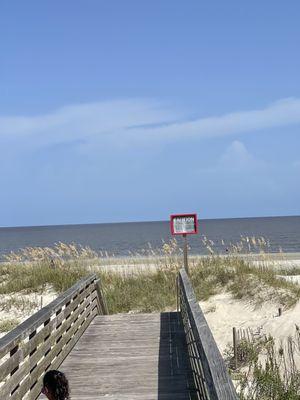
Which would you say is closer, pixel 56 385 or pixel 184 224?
pixel 56 385

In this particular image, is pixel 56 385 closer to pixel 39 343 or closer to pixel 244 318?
pixel 39 343

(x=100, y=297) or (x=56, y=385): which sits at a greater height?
(x=56, y=385)

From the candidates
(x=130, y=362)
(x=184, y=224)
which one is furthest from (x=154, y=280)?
(x=130, y=362)

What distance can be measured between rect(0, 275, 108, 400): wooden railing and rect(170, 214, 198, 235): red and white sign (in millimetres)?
3338

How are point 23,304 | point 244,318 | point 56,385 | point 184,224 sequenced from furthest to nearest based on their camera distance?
point 23,304
point 184,224
point 244,318
point 56,385

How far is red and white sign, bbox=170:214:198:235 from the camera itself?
41.1 ft

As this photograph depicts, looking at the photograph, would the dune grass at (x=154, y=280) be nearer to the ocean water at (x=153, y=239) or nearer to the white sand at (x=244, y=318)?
the white sand at (x=244, y=318)

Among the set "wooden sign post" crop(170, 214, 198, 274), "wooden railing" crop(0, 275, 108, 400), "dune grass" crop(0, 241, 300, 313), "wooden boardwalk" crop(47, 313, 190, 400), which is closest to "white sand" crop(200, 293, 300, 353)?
"dune grass" crop(0, 241, 300, 313)

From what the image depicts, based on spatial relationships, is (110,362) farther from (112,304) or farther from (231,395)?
(112,304)

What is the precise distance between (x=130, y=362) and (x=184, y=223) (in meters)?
5.87

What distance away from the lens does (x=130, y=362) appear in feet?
23.1

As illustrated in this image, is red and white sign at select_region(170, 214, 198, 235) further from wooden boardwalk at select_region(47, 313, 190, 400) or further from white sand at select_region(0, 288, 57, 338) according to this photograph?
white sand at select_region(0, 288, 57, 338)

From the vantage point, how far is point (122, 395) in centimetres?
567

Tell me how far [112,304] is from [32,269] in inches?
152
